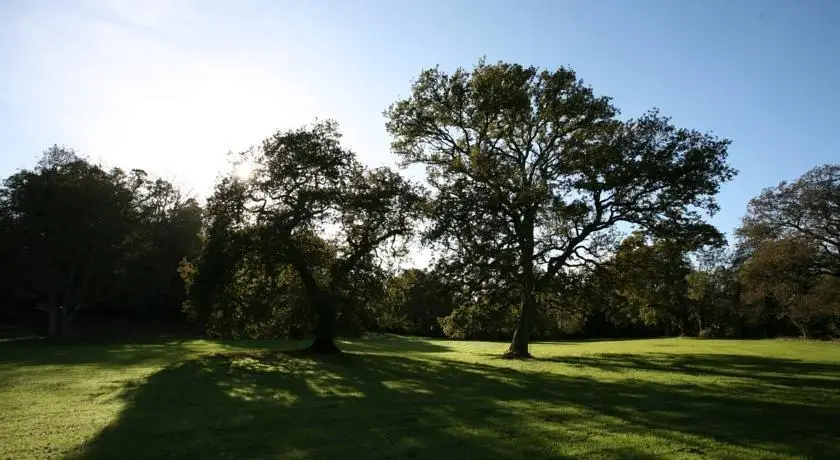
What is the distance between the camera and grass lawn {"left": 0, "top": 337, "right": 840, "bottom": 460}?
997 centimetres

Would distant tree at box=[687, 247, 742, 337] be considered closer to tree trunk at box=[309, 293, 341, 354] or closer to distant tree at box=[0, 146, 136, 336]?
tree trunk at box=[309, 293, 341, 354]

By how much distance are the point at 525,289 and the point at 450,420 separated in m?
16.7

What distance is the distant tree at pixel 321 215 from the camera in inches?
1069

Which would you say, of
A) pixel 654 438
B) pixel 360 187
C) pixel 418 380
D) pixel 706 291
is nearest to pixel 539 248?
pixel 360 187

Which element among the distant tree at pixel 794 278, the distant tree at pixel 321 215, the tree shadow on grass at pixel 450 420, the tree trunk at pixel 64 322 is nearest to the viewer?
the tree shadow on grass at pixel 450 420

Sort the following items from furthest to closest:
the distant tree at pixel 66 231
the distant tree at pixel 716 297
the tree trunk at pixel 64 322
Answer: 1. the distant tree at pixel 716 297
2. the tree trunk at pixel 64 322
3. the distant tree at pixel 66 231

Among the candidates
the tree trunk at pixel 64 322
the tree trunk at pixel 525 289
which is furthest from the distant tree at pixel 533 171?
the tree trunk at pixel 64 322

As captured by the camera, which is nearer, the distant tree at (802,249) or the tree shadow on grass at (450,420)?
the tree shadow on grass at (450,420)

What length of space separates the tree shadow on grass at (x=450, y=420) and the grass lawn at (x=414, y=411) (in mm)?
47

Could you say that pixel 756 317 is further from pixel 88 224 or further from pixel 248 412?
pixel 88 224

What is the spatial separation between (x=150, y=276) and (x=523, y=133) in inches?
1908

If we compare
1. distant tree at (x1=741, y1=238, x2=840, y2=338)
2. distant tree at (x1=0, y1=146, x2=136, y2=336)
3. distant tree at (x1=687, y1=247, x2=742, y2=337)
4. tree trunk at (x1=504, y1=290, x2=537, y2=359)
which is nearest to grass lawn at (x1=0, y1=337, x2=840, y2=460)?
tree trunk at (x1=504, y1=290, x2=537, y2=359)

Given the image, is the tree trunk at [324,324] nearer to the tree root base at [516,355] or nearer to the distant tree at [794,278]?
the tree root base at [516,355]

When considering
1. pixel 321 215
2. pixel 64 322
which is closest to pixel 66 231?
pixel 64 322
